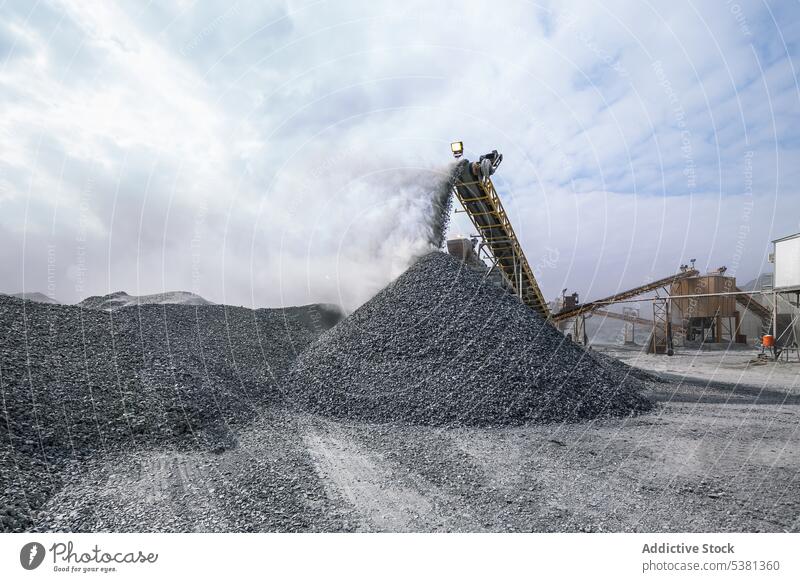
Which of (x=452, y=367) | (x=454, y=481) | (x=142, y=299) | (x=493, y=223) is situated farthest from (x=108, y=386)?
(x=142, y=299)

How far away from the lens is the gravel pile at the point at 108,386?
205 inches

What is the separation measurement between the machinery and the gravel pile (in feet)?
22.1

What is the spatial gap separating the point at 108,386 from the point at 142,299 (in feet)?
45.7

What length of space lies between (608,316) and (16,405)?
31.1 m

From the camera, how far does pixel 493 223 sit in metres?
13.2

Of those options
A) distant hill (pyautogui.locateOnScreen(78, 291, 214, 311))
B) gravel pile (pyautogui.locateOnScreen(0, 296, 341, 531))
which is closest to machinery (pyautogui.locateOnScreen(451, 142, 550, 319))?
gravel pile (pyautogui.locateOnScreen(0, 296, 341, 531))

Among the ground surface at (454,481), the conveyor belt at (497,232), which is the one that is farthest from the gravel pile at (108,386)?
the conveyor belt at (497,232)

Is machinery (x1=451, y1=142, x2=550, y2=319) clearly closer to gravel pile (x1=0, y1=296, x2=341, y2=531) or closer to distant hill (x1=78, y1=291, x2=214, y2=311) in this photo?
gravel pile (x1=0, y1=296, x2=341, y2=531)

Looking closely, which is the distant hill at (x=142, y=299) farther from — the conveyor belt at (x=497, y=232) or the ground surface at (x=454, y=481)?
the ground surface at (x=454, y=481)

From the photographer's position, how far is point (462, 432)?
679 cm

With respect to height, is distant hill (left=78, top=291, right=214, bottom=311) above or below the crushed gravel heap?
above

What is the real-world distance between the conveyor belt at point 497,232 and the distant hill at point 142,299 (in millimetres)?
12398

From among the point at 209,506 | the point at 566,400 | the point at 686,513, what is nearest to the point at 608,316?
the point at 566,400

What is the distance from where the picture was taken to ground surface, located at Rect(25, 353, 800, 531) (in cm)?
390
